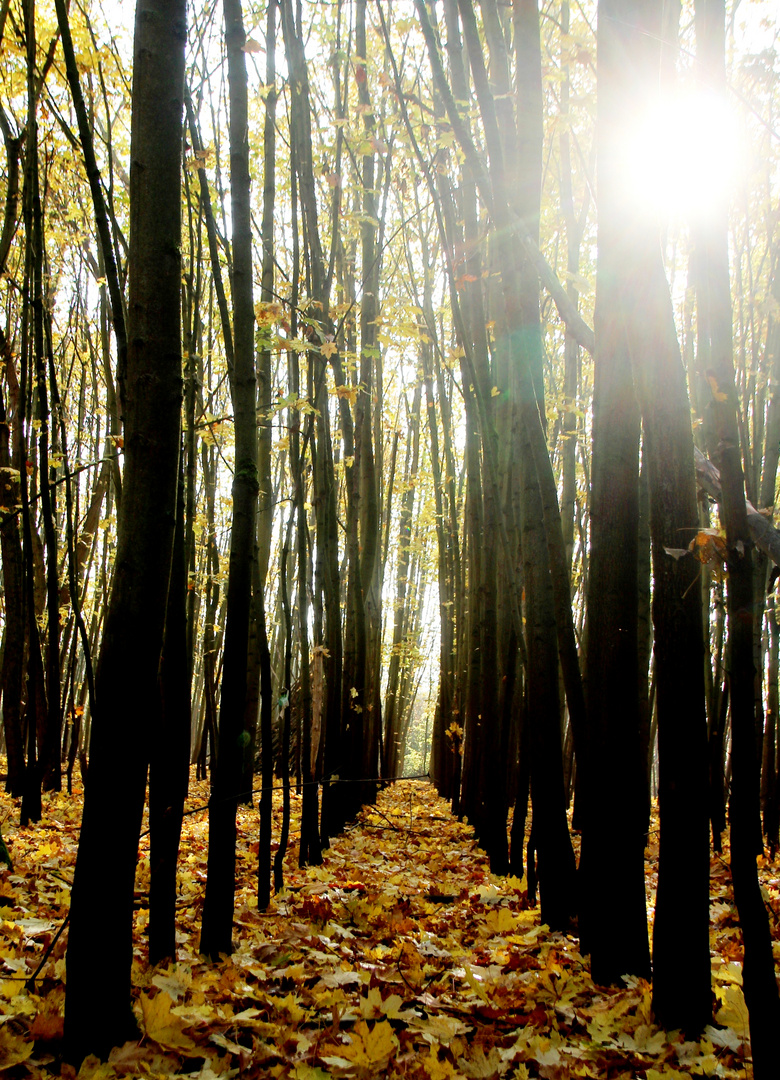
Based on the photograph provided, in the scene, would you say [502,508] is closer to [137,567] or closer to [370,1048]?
[137,567]

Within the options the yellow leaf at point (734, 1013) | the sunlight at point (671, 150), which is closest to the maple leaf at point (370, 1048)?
the yellow leaf at point (734, 1013)

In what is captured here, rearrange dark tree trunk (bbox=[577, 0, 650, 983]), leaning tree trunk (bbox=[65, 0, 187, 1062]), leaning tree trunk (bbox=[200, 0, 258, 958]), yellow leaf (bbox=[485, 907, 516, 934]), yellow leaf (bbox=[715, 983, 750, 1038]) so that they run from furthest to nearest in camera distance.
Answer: yellow leaf (bbox=[485, 907, 516, 934]) < leaning tree trunk (bbox=[200, 0, 258, 958]) < dark tree trunk (bbox=[577, 0, 650, 983]) < yellow leaf (bbox=[715, 983, 750, 1038]) < leaning tree trunk (bbox=[65, 0, 187, 1062])

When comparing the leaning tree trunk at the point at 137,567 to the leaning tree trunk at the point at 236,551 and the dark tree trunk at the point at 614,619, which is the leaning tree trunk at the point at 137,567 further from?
the dark tree trunk at the point at 614,619

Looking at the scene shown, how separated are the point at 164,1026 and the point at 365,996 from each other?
61 cm

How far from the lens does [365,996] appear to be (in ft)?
6.30

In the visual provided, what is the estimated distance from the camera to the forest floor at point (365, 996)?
4.97 ft

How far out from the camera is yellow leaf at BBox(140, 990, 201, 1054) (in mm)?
1518

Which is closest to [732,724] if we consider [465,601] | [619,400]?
[619,400]

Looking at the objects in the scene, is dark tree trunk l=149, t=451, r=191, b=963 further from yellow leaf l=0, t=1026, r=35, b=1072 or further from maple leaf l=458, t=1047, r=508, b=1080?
maple leaf l=458, t=1047, r=508, b=1080

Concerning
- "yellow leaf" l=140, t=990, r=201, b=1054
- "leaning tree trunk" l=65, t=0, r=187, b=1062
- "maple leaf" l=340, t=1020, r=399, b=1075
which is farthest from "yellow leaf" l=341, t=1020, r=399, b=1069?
"leaning tree trunk" l=65, t=0, r=187, b=1062

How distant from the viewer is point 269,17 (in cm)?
334

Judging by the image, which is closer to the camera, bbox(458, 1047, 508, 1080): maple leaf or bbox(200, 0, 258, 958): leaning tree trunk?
bbox(458, 1047, 508, 1080): maple leaf

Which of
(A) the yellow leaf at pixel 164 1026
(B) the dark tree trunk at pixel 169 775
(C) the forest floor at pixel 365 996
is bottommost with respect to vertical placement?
(C) the forest floor at pixel 365 996

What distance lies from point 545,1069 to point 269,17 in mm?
4310
